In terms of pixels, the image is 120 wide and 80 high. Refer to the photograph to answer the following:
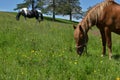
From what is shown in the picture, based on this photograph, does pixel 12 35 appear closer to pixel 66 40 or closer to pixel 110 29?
pixel 66 40

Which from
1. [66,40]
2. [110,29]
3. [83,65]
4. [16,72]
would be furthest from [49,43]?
[16,72]

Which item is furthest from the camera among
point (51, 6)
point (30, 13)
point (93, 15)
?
point (51, 6)

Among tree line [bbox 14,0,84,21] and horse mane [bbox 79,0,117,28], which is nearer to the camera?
horse mane [bbox 79,0,117,28]

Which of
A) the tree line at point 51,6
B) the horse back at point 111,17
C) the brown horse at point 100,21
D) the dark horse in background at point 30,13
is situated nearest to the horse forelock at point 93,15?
the brown horse at point 100,21

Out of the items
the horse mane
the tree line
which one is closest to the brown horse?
the horse mane

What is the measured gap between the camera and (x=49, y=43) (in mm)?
13508

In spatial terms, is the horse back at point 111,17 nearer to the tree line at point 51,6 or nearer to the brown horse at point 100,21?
the brown horse at point 100,21

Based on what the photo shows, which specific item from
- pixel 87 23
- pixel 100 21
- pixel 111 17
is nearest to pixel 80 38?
pixel 87 23

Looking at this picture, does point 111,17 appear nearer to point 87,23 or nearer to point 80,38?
point 87,23

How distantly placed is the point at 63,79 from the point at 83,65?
1.61 meters

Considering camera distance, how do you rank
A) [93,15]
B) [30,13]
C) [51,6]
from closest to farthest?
[93,15] → [30,13] → [51,6]

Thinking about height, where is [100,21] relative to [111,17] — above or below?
below

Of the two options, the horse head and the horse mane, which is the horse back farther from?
the horse head

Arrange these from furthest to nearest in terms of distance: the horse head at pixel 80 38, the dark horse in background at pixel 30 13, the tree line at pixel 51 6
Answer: the tree line at pixel 51 6 < the dark horse in background at pixel 30 13 < the horse head at pixel 80 38
